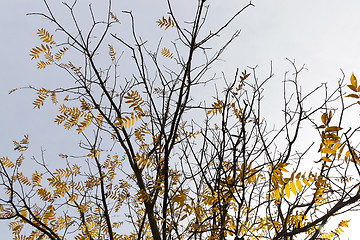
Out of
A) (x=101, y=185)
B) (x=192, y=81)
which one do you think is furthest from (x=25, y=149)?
(x=192, y=81)

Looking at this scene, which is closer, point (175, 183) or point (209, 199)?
point (209, 199)

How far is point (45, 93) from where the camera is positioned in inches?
147

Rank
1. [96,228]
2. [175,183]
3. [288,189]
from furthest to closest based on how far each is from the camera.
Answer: [96,228]
[175,183]
[288,189]

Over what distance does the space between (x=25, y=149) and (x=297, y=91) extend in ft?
12.4

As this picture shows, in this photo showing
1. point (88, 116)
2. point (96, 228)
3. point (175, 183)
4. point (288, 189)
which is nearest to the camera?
point (288, 189)

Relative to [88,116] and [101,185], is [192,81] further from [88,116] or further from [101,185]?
[101,185]

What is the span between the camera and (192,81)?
306cm

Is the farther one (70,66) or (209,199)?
(70,66)

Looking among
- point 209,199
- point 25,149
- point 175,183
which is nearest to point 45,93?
point 25,149

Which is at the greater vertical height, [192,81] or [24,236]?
[192,81]

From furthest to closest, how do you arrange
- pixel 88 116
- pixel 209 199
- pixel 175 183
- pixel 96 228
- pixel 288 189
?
pixel 96 228
pixel 175 183
pixel 88 116
pixel 209 199
pixel 288 189

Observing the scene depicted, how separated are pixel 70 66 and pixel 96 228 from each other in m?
2.36

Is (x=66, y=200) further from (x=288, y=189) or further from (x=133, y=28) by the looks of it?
(x=288, y=189)

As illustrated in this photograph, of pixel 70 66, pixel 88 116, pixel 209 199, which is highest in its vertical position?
pixel 70 66
